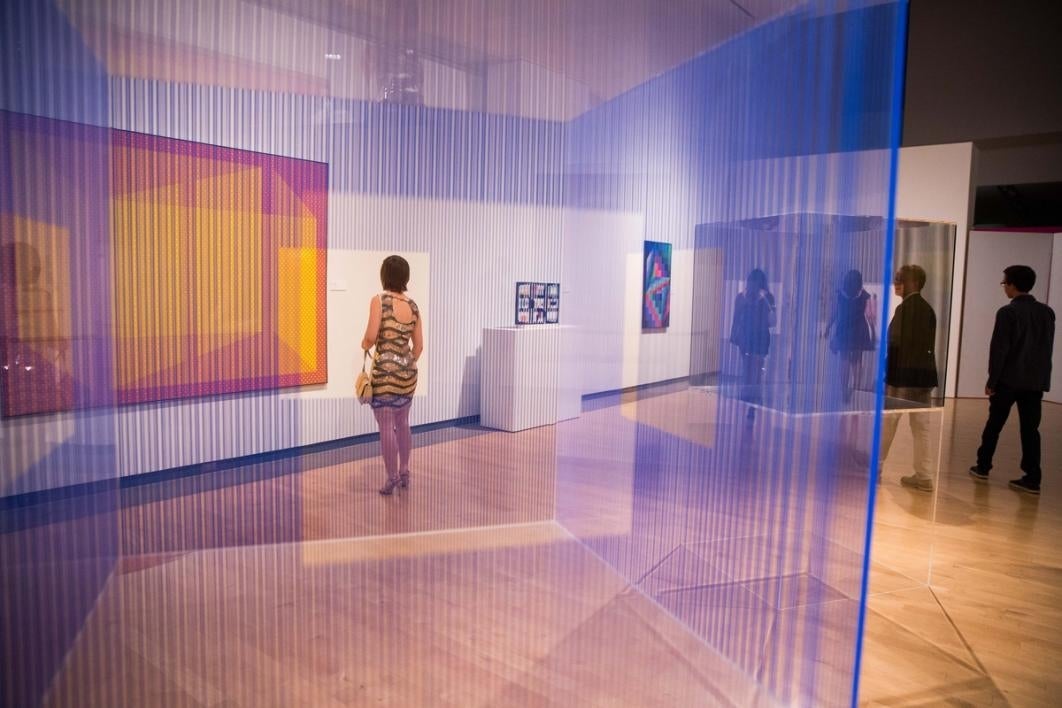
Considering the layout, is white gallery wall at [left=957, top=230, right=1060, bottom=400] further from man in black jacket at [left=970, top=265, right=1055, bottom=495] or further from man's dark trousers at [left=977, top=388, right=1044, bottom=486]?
man in black jacket at [left=970, top=265, right=1055, bottom=495]

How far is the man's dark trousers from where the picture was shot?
219 inches

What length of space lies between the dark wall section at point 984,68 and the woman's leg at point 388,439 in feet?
21.4

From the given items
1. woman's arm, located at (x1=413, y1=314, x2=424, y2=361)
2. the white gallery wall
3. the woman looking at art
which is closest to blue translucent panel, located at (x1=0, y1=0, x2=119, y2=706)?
the woman looking at art

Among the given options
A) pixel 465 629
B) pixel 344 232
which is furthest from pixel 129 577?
pixel 344 232

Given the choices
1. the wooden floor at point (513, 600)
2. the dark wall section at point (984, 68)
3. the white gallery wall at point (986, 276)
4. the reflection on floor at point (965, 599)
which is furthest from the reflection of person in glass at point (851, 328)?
the white gallery wall at point (986, 276)

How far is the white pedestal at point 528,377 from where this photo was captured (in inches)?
142

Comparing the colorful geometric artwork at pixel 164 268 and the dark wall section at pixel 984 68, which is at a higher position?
the dark wall section at pixel 984 68

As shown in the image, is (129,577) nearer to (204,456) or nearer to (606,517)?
(204,456)

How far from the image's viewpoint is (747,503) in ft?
8.45

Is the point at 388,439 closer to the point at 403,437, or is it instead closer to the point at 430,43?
the point at 403,437

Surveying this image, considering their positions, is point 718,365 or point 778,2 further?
point 718,365

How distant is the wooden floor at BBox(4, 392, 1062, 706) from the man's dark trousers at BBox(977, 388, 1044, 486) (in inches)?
79.7

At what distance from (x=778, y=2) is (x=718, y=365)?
51.4 inches

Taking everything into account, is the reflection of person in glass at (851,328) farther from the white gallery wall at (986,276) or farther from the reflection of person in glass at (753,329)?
the white gallery wall at (986,276)
